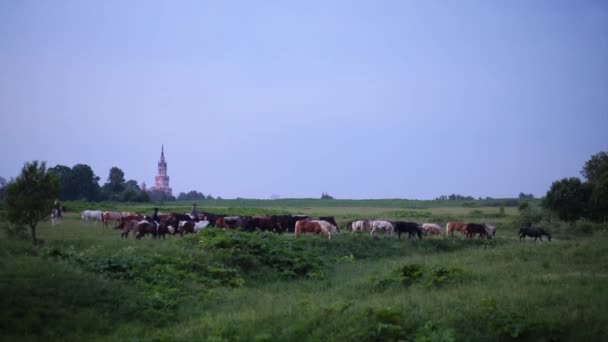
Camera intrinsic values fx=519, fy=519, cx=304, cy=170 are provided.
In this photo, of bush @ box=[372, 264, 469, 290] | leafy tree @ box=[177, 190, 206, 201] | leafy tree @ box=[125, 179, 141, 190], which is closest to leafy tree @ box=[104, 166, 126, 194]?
leafy tree @ box=[125, 179, 141, 190]

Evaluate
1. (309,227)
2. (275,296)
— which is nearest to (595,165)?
(309,227)

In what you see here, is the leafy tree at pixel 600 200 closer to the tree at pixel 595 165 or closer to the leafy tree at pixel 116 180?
the tree at pixel 595 165

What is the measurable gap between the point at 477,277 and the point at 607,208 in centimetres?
3428

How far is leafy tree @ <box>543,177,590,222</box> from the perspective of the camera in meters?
46.1

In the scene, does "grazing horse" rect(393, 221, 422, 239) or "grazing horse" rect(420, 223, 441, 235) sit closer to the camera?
"grazing horse" rect(393, 221, 422, 239)

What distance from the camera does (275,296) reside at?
15.3m

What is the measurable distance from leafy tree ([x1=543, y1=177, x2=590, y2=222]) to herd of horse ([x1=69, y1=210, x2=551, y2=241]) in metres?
14.1

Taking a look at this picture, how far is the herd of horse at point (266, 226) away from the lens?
26.4 metres

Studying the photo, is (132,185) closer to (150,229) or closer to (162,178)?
(162,178)

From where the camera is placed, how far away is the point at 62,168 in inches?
3132

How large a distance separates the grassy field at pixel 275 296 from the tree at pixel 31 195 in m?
1.89

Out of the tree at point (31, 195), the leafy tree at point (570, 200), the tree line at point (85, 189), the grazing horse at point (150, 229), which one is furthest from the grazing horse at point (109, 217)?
the tree line at point (85, 189)

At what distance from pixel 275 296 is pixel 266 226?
16.2 metres

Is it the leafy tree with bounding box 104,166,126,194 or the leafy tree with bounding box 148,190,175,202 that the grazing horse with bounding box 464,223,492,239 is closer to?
the leafy tree with bounding box 104,166,126,194
